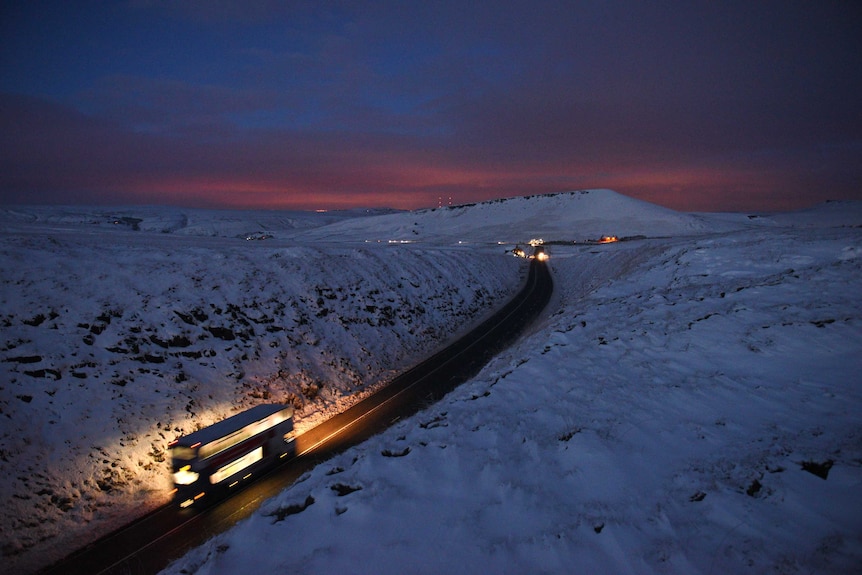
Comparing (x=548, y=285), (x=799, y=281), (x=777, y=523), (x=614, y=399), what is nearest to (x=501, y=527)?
(x=777, y=523)

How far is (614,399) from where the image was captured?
11562 millimetres

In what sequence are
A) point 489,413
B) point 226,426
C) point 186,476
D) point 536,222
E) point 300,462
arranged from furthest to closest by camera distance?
point 536,222
point 300,462
point 226,426
point 186,476
point 489,413

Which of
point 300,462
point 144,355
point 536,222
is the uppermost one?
point 536,222

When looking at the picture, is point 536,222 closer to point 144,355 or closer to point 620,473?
point 144,355

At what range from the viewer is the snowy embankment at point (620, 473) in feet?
20.5

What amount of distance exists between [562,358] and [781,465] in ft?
27.3

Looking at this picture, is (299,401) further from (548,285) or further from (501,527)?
(548,285)

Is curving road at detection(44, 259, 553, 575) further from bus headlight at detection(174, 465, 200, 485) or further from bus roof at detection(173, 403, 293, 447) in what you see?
bus roof at detection(173, 403, 293, 447)

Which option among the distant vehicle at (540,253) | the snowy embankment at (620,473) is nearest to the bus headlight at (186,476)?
the snowy embankment at (620,473)

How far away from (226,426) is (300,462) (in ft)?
11.8

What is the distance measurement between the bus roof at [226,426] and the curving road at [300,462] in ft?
8.07

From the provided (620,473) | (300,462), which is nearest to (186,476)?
(300,462)

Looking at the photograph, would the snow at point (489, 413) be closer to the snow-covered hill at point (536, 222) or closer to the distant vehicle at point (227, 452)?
the distant vehicle at point (227, 452)

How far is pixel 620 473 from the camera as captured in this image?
26.8ft
